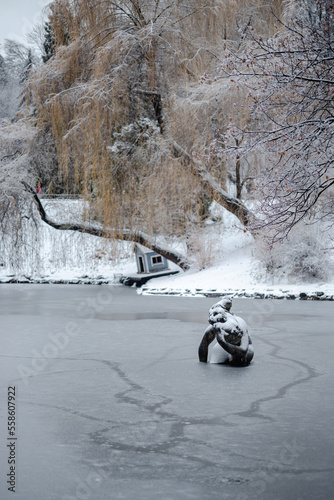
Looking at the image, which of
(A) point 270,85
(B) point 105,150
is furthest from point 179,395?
(B) point 105,150

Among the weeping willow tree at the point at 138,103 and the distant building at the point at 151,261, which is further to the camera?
the distant building at the point at 151,261

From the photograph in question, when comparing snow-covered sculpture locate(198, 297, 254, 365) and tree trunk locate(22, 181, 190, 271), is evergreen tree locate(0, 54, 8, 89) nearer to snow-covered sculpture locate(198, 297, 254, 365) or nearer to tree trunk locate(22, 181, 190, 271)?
tree trunk locate(22, 181, 190, 271)

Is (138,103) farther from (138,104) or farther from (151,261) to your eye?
(151,261)

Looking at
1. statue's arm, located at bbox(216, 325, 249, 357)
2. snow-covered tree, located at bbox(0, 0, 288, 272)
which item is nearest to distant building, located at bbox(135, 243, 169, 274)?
snow-covered tree, located at bbox(0, 0, 288, 272)

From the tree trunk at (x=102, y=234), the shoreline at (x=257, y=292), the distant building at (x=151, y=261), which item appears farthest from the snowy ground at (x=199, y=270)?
the distant building at (x=151, y=261)

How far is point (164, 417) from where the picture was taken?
6137 millimetres

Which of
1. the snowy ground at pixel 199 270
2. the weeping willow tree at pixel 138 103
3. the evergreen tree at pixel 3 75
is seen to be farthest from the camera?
the evergreen tree at pixel 3 75

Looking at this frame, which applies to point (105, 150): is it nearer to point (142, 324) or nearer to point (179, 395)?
point (142, 324)

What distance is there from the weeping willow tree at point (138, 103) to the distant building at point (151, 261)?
3.12 m

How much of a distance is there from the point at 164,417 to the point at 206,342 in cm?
297

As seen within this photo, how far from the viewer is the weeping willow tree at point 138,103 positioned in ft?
71.7

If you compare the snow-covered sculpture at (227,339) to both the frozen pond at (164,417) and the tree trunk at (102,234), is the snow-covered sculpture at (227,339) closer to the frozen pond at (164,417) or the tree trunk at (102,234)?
the frozen pond at (164,417)

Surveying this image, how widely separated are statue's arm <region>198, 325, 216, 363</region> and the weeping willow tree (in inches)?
516

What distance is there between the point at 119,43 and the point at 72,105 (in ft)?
8.39
